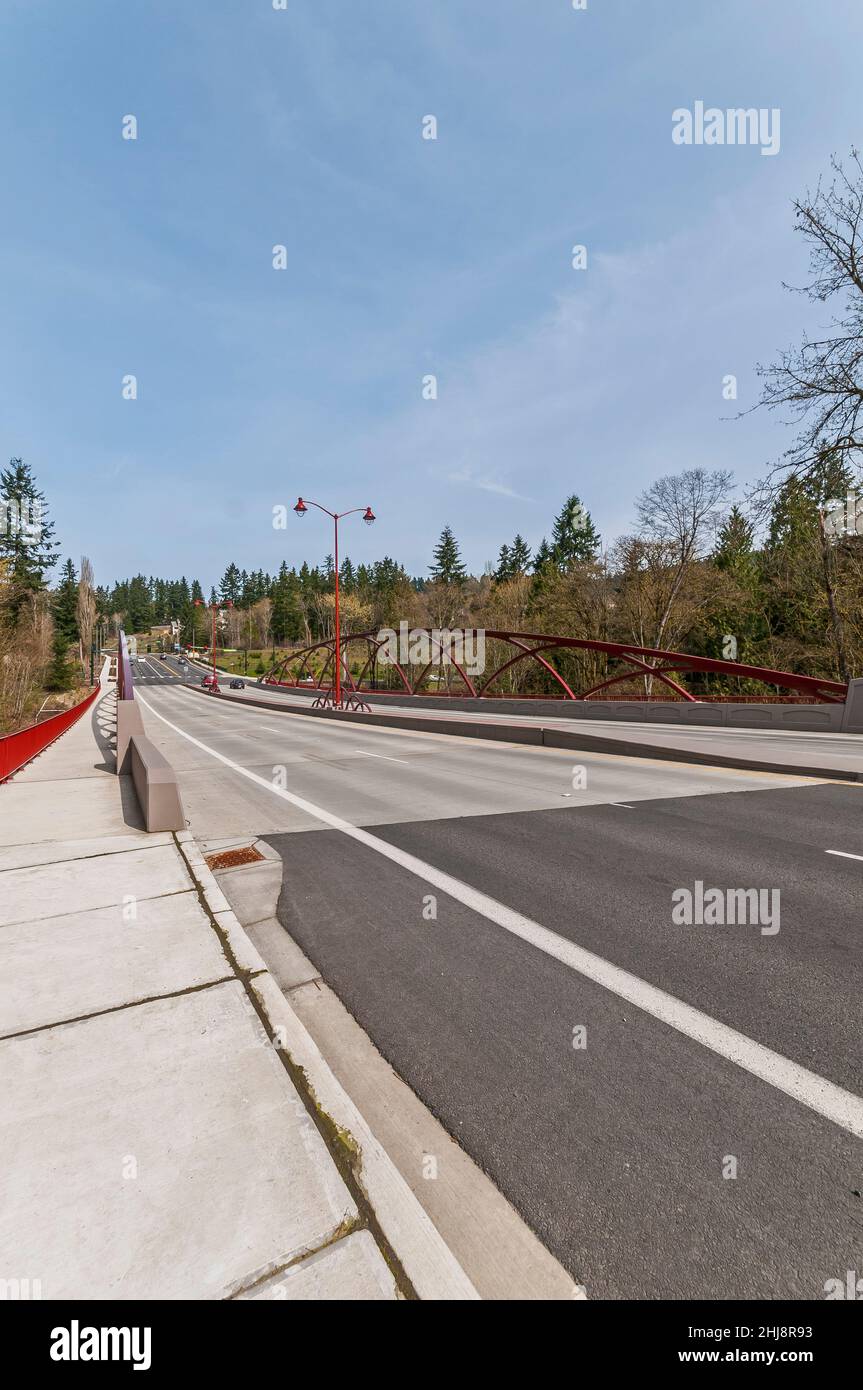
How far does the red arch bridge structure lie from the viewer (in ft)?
72.3

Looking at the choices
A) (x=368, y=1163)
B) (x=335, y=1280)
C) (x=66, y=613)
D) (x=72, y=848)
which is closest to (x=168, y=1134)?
(x=368, y=1163)

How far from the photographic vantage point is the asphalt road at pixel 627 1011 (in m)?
2.03

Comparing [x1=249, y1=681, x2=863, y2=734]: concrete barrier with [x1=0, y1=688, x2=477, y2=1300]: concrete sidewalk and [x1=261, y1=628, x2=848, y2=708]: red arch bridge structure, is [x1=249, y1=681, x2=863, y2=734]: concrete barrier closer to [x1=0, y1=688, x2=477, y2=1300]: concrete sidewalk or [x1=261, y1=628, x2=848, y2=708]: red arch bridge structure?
[x1=261, y1=628, x2=848, y2=708]: red arch bridge structure

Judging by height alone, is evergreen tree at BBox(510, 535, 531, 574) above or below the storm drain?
above

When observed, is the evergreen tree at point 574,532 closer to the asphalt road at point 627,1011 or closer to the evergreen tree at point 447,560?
the evergreen tree at point 447,560

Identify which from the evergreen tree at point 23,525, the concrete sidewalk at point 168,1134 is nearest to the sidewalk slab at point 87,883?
the concrete sidewalk at point 168,1134

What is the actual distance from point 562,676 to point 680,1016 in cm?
5195

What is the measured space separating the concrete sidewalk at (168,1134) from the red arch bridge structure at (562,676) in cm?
2045

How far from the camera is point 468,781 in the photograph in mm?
11023

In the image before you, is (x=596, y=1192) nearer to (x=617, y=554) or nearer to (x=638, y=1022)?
(x=638, y=1022)

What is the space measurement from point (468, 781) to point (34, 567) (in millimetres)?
95352

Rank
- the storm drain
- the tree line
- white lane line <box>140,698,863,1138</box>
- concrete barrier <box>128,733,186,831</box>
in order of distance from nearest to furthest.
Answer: white lane line <box>140,698,863,1138</box>, the storm drain, concrete barrier <box>128,733,186,831</box>, the tree line

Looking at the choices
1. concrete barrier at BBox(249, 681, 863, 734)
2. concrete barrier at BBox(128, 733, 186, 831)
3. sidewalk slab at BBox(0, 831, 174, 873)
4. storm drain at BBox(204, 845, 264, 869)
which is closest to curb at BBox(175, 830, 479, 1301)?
storm drain at BBox(204, 845, 264, 869)
